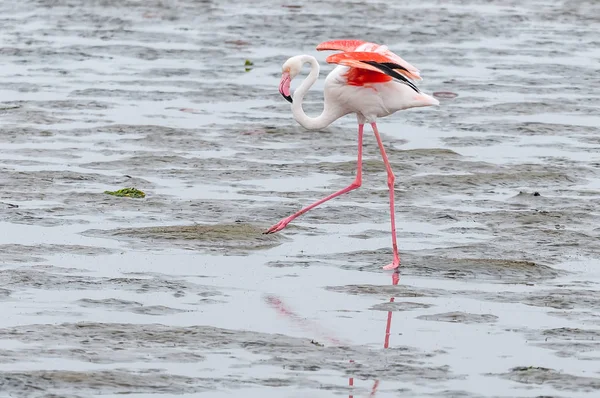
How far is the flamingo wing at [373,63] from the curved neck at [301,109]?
468 mm

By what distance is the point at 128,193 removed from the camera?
1163 centimetres

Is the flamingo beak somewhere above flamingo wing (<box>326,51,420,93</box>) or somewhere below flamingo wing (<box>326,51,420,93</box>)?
below

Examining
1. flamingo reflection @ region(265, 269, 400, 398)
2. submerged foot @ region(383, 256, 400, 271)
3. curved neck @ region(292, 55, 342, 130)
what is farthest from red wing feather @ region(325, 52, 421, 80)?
flamingo reflection @ region(265, 269, 400, 398)

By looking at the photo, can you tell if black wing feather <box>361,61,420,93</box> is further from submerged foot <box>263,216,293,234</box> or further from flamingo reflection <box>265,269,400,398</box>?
flamingo reflection <box>265,269,400,398</box>

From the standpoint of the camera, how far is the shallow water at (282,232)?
7.62m

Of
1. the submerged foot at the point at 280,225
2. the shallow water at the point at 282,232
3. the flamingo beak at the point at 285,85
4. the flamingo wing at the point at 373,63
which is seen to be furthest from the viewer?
the flamingo beak at the point at 285,85

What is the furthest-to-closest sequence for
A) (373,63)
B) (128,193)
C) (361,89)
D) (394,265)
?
(128,193) → (361,89) → (373,63) → (394,265)

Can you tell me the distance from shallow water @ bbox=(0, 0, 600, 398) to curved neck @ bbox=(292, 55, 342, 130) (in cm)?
70

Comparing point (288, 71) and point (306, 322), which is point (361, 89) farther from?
point (306, 322)

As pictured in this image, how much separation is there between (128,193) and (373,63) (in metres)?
2.38

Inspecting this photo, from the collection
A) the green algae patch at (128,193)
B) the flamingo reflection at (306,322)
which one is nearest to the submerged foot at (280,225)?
the green algae patch at (128,193)

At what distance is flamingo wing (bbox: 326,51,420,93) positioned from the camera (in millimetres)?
10172

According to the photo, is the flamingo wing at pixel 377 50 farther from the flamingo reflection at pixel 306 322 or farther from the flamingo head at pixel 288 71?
the flamingo reflection at pixel 306 322

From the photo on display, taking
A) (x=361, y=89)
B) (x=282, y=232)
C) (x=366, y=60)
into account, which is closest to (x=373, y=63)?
(x=366, y=60)
